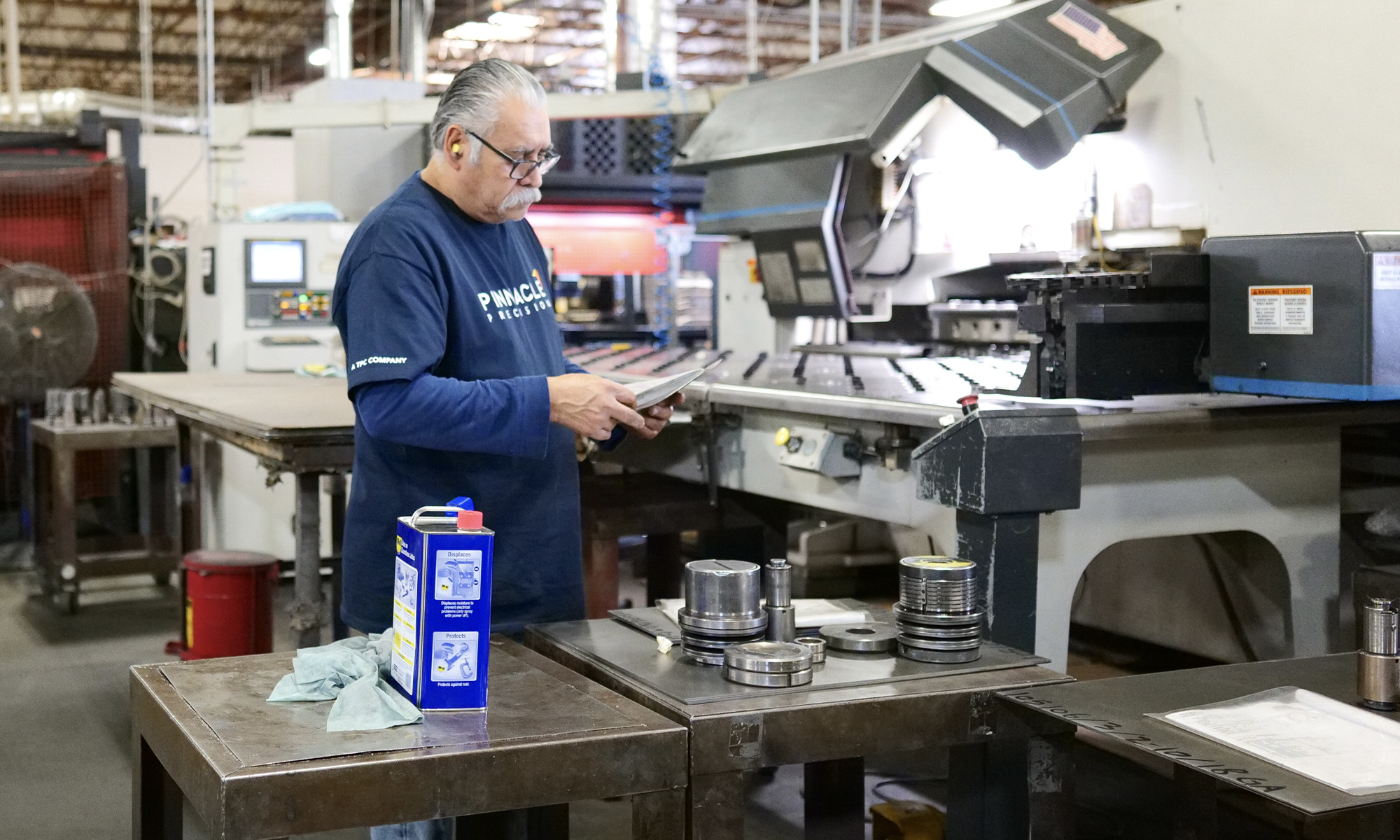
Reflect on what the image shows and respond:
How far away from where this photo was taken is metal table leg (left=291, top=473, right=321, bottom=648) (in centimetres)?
274

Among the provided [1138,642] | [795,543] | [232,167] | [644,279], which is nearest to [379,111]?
[232,167]

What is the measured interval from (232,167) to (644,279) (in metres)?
1.67

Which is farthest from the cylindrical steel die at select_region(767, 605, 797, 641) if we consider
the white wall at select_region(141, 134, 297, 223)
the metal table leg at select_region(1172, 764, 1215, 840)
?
the white wall at select_region(141, 134, 297, 223)

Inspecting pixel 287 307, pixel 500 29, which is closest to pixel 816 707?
pixel 287 307

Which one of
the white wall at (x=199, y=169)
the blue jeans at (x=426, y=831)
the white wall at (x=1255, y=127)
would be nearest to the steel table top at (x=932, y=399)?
the white wall at (x=1255, y=127)

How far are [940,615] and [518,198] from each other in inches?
28.8

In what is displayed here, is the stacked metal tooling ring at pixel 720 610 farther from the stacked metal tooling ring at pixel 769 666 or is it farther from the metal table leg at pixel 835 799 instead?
the metal table leg at pixel 835 799

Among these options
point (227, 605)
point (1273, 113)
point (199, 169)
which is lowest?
point (227, 605)

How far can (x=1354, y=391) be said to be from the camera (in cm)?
178

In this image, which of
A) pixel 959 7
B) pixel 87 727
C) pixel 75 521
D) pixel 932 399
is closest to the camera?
pixel 932 399

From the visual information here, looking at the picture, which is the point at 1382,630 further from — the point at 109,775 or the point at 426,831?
the point at 109,775

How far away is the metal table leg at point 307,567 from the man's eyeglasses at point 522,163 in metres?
1.27

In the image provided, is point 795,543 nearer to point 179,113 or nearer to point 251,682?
point 251,682

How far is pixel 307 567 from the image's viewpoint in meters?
2.77
